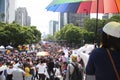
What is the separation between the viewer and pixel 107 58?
4402 mm

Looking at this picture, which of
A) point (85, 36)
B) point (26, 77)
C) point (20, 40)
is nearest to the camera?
point (26, 77)

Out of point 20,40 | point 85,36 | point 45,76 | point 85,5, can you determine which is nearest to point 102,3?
point 85,5

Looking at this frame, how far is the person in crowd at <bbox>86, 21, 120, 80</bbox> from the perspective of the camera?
4375 mm

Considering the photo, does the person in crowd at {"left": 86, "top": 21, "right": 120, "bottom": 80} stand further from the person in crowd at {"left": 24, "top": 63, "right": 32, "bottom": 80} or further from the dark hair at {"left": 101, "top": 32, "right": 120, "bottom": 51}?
→ the person in crowd at {"left": 24, "top": 63, "right": 32, "bottom": 80}

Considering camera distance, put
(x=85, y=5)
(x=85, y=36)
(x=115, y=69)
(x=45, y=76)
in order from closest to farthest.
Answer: (x=115, y=69)
(x=85, y=5)
(x=45, y=76)
(x=85, y=36)

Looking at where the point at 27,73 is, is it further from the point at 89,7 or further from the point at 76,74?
the point at 89,7

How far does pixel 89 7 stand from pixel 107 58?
14.4 feet

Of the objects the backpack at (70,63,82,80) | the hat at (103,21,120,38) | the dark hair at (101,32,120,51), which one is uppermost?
the hat at (103,21,120,38)

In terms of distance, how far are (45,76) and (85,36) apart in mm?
103118

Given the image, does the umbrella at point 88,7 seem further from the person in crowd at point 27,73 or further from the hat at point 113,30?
the person in crowd at point 27,73

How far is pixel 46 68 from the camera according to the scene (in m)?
20.5

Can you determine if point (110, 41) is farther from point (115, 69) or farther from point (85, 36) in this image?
point (85, 36)

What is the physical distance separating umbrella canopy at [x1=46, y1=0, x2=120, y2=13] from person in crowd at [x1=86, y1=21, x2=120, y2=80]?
11.2ft

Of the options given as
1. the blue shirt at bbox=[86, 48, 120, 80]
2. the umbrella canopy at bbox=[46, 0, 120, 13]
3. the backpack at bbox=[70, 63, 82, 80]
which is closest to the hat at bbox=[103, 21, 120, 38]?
the blue shirt at bbox=[86, 48, 120, 80]
